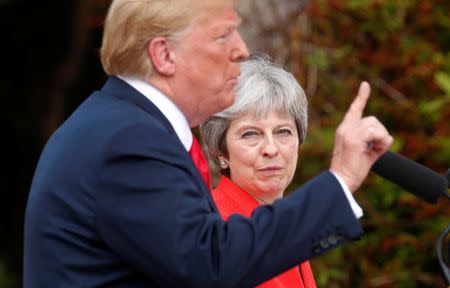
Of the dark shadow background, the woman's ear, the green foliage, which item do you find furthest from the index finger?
the dark shadow background

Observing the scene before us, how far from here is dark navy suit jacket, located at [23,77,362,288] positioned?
6.99 ft

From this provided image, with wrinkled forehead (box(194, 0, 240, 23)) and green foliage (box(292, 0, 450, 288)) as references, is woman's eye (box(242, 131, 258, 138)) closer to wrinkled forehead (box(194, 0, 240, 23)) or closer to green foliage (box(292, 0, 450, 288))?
wrinkled forehead (box(194, 0, 240, 23))

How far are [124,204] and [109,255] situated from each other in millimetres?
139

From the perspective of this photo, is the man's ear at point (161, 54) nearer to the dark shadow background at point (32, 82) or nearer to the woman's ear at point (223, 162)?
the woman's ear at point (223, 162)

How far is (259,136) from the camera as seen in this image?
321cm

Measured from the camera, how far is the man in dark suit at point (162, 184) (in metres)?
2.14

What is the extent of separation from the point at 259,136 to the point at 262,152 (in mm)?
52

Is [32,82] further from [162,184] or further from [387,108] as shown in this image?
[162,184]

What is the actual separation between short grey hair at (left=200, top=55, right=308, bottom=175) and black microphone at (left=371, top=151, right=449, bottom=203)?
1.02 m

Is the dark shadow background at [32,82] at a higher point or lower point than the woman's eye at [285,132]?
lower

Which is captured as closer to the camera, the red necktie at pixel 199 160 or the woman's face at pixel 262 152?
the red necktie at pixel 199 160

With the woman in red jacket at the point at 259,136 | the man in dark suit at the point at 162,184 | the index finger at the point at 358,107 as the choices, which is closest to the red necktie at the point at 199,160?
the man in dark suit at the point at 162,184

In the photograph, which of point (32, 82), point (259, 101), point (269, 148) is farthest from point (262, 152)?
point (32, 82)

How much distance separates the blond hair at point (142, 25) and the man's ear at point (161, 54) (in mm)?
12
